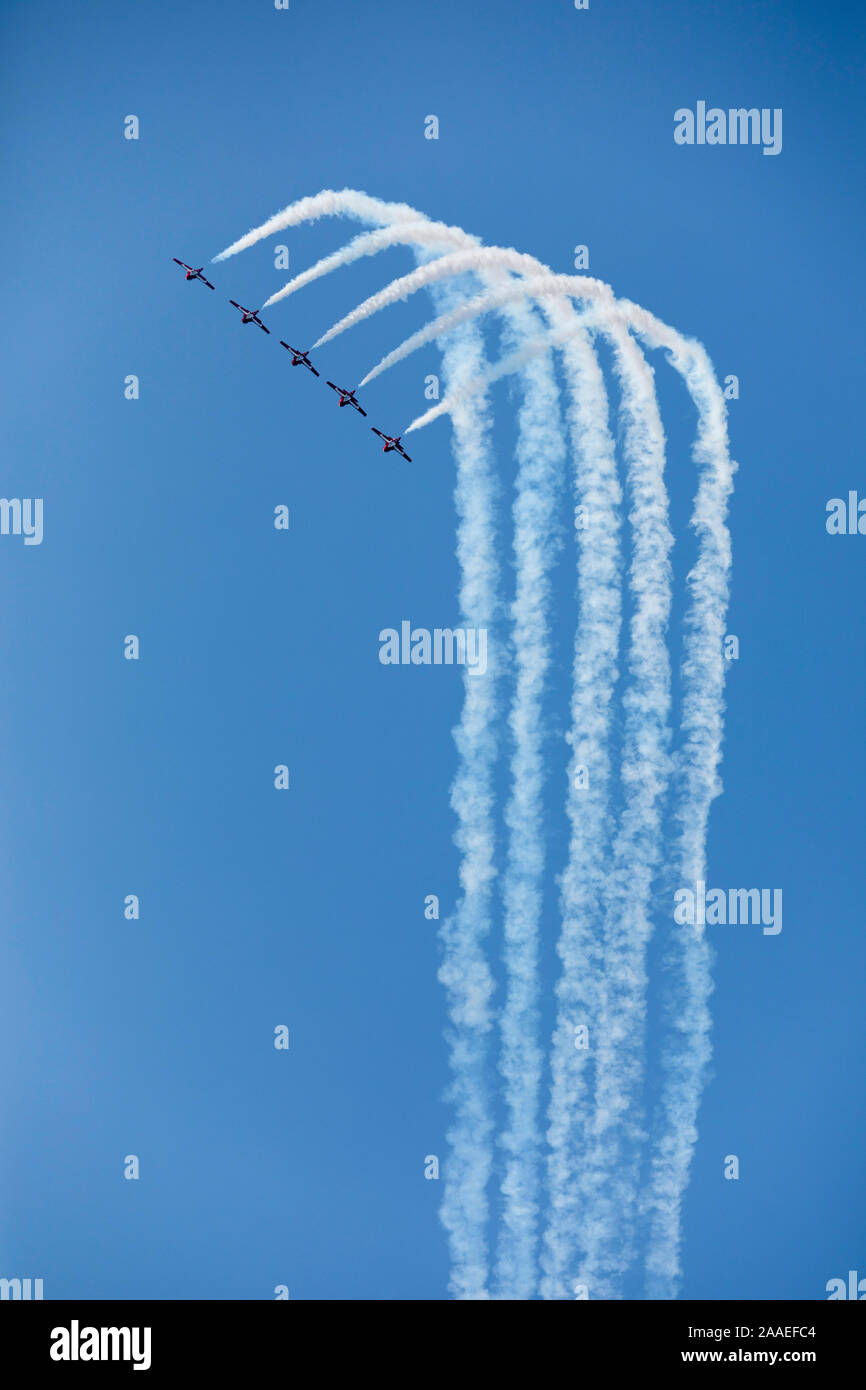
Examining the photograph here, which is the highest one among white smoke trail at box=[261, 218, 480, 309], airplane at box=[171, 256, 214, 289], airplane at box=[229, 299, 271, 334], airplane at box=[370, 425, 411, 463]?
white smoke trail at box=[261, 218, 480, 309]

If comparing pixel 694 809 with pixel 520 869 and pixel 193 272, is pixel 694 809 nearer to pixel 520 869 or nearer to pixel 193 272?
pixel 520 869

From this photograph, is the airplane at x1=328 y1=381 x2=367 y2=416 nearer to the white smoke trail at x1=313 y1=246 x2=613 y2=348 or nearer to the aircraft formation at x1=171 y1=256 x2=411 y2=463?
the aircraft formation at x1=171 y1=256 x2=411 y2=463

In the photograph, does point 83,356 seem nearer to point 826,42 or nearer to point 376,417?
point 376,417

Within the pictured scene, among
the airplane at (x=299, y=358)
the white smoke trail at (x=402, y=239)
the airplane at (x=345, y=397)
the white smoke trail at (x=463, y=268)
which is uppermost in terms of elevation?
the white smoke trail at (x=402, y=239)

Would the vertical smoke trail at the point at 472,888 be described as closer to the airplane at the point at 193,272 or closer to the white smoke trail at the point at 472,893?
the white smoke trail at the point at 472,893

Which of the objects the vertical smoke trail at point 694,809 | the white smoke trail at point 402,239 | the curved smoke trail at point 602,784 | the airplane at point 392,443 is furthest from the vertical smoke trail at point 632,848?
the airplane at point 392,443

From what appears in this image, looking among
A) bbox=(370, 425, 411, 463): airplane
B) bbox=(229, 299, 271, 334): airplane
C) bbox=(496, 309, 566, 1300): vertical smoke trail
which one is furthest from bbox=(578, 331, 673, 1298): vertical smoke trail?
bbox=(229, 299, 271, 334): airplane

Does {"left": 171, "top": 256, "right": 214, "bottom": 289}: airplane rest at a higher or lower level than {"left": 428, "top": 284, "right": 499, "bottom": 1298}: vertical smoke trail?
higher

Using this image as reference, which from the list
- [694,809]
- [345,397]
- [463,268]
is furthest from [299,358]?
[694,809]
